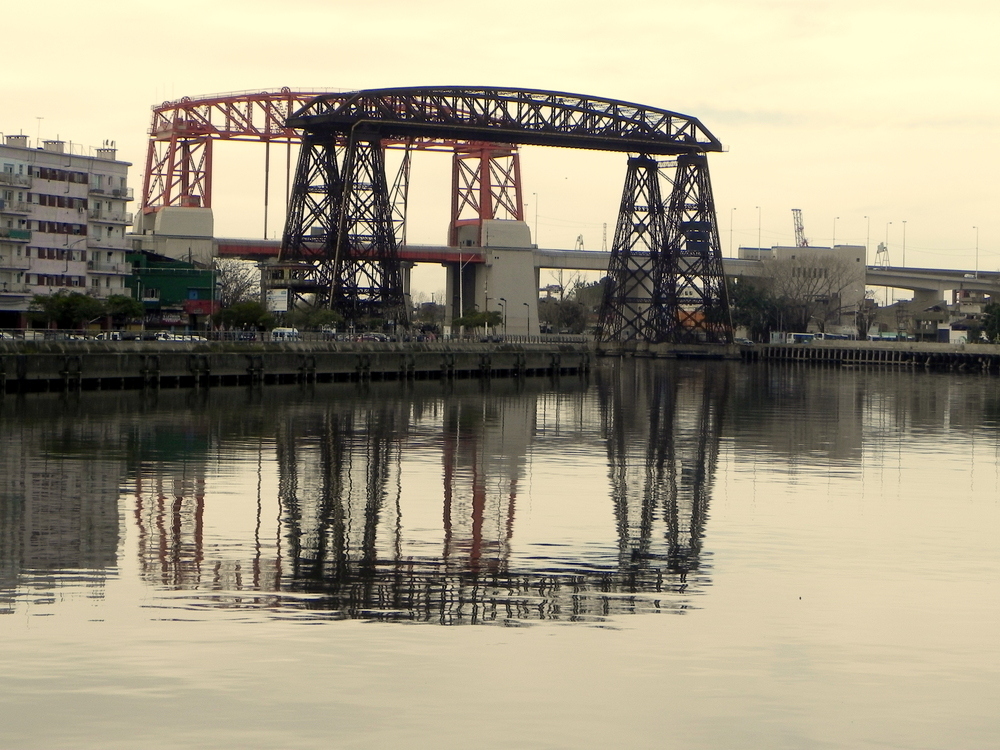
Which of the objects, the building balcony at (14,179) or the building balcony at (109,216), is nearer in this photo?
the building balcony at (14,179)

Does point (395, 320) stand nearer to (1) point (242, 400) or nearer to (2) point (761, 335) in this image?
(1) point (242, 400)

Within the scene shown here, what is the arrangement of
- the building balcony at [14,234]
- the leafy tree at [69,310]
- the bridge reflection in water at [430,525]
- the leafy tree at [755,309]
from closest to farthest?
the bridge reflection in water at [430,525] → the leafy tree at [69,310] → the building balcony at [14,234] → the leafy tree at [755,309]

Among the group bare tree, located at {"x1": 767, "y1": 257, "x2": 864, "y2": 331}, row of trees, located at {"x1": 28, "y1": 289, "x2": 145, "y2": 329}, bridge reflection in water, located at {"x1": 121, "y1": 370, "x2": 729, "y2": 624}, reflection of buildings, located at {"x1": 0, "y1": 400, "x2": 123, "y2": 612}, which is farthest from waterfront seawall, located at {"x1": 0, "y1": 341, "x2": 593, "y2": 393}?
bare tree, located at {"x1": 767, "y1": 257, "x2": 864, "y2": 331}

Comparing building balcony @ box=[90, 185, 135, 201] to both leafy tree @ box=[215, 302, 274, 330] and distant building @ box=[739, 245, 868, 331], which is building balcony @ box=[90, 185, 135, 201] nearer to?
leafy tree @ box=[215, 302, 274, 330]

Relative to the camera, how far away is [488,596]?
1522cm

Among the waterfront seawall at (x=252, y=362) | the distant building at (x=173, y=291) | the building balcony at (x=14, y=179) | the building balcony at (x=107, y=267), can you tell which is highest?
the building balcony at (x=14, y=179)

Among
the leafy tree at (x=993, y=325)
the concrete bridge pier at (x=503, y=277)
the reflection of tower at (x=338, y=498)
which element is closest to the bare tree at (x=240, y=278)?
the concrete bridge pier at (x=503, y=277)

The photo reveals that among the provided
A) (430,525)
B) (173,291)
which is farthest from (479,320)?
(430,525)

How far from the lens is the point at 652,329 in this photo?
11119 cm

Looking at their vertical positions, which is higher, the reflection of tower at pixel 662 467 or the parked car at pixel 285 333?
the parked car at pixel 285 333

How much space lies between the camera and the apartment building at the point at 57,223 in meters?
82.8

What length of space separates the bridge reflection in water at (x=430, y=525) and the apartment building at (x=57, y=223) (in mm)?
46940

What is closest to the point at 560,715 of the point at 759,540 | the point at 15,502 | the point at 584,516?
the point at 759,540

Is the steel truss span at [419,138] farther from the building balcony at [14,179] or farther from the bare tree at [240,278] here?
the bare tree at [240,278]
